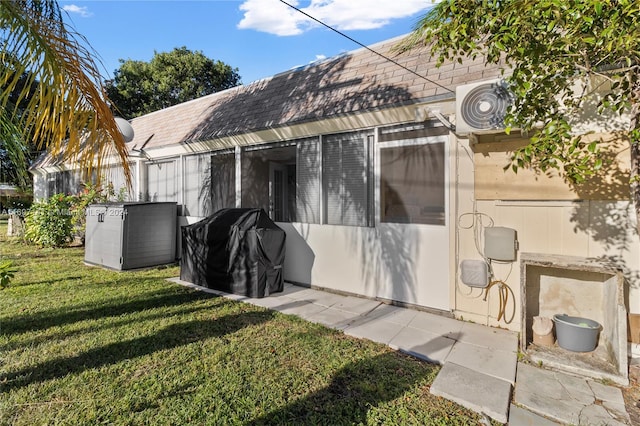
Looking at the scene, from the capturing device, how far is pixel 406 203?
5.01 m

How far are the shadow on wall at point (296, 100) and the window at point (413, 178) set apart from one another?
64 centimetres

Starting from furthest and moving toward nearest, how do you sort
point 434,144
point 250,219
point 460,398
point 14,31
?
point 250,219 → point 434,144 → point 460,398 → point 14,31

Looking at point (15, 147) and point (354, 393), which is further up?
point (15, 147)

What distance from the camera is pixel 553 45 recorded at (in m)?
2.33

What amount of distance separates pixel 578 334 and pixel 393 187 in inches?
115

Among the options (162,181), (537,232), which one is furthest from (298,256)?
(162,181)

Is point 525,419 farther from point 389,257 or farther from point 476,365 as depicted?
point 389,257

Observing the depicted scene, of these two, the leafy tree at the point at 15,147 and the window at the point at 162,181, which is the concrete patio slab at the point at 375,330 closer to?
the leafy tree at the point at 15,147

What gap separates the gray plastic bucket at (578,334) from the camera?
3.39 metres

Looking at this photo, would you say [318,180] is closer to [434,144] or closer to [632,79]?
[434,144]

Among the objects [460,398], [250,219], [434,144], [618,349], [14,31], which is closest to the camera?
[14,31]

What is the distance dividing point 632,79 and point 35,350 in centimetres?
629

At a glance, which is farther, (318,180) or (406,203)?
(318,180)

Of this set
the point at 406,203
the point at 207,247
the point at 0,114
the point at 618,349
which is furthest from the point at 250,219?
the point at 618,349
